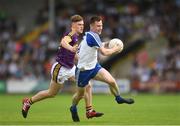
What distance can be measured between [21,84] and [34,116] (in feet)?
59.1

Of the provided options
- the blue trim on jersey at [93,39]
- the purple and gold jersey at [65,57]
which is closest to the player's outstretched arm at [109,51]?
the blue trim on jersey at [93,39]

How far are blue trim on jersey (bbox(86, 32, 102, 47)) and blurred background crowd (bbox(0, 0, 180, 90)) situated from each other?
64.1 ft

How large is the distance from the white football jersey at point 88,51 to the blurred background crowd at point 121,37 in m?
19.3

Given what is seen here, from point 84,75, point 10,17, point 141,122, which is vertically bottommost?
point 141,122

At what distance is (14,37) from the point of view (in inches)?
1586

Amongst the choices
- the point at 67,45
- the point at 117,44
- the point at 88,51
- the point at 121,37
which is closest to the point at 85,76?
the point at 88,51

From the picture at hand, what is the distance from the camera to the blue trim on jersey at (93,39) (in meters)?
16.7

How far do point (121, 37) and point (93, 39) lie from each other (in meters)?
21.3

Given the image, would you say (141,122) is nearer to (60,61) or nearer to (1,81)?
(60,61)

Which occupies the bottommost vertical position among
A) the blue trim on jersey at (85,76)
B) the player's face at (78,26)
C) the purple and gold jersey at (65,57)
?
the blue trim on jersey at (85,76)

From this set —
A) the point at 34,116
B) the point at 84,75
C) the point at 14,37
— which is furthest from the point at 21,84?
Result: the point at 84,75

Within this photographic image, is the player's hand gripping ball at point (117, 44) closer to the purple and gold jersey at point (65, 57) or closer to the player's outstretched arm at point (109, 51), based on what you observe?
the player's outstretched arm at point (109, 51)

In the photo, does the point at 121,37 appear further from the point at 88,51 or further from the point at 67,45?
the point at 67,45

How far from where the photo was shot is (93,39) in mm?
16766
